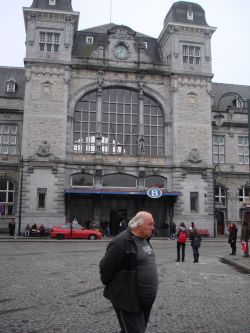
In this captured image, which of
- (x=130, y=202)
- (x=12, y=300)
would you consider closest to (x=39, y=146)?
(x=130, y=202)

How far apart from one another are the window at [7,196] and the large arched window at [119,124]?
24.1ft

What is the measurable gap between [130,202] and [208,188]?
771cm

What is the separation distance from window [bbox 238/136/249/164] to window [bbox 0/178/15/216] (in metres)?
23.9

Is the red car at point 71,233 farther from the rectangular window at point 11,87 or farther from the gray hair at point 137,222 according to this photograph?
the gray hair at point 137,222

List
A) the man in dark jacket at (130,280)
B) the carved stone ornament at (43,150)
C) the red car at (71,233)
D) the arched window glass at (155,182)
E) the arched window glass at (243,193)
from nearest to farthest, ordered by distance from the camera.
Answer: the man in dark jacket at (130,280), the red car at (71,233), the carved stone ornament at (43,150), the arched window glass at (155,182), the arched window glass at (243,193)

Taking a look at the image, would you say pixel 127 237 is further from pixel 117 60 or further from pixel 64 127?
pixel 117 60

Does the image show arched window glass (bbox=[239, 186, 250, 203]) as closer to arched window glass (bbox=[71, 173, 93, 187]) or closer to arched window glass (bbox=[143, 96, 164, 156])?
arched window glass (bbox=[143, 96, 164, 156])

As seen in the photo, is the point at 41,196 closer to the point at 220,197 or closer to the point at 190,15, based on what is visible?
the point at 220,197

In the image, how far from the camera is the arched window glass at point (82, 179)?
1502 inches

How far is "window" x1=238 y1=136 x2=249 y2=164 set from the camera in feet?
146

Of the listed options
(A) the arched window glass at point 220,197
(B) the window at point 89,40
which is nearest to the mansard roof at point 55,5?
(B) the window at point 89,40

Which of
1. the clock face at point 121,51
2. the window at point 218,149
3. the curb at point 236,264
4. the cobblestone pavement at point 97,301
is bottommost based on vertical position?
the cobblestone pavement at point 97,301

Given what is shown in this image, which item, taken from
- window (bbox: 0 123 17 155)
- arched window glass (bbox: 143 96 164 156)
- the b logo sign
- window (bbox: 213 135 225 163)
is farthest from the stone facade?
the b logo sign

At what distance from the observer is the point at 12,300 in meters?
8.88
